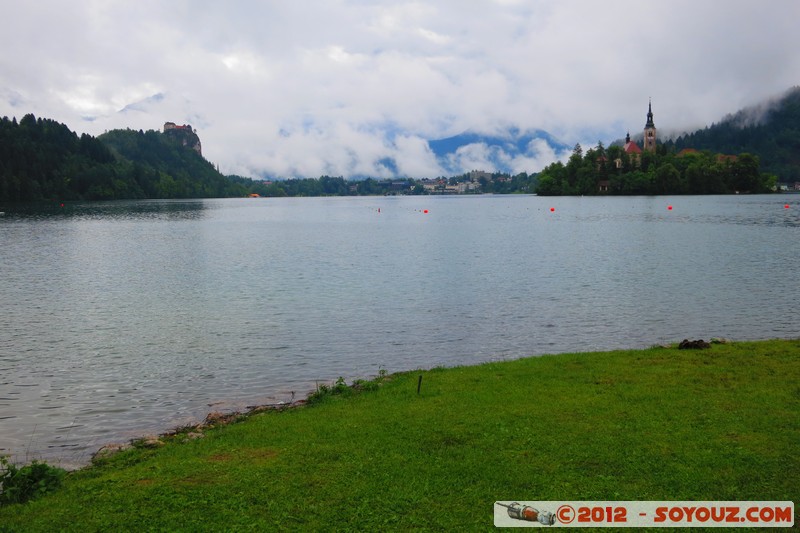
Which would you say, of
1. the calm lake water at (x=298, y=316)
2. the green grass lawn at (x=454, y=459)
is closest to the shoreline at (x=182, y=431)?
the calm lake water at (x=298, y=316)

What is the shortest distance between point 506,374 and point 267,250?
2224 inches

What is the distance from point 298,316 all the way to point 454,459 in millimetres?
22749

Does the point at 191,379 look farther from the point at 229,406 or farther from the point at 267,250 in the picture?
the point at 267,250

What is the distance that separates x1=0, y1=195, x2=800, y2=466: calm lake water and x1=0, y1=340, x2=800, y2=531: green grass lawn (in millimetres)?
5216

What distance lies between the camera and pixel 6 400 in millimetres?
20750

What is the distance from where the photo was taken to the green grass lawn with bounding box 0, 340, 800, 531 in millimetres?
10141

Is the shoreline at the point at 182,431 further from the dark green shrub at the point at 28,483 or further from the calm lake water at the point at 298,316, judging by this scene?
the dark green shrub at the point at 28,483

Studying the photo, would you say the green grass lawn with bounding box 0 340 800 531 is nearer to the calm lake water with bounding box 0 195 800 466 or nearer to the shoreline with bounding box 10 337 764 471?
the shoreline with bounding box 10 337 764 471

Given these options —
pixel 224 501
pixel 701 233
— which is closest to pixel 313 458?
pixel 224 501

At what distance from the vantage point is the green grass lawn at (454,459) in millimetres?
10141

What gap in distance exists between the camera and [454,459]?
12031 millimetres

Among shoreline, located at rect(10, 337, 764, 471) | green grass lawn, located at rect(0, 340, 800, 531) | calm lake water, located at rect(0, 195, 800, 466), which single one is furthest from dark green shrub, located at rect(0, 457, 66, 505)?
calm lake water, located at rect(0, 195, 800, 466)

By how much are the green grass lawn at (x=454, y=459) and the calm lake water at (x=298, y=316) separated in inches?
205

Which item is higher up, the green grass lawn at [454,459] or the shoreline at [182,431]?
the green grass lawn at [454,459]
